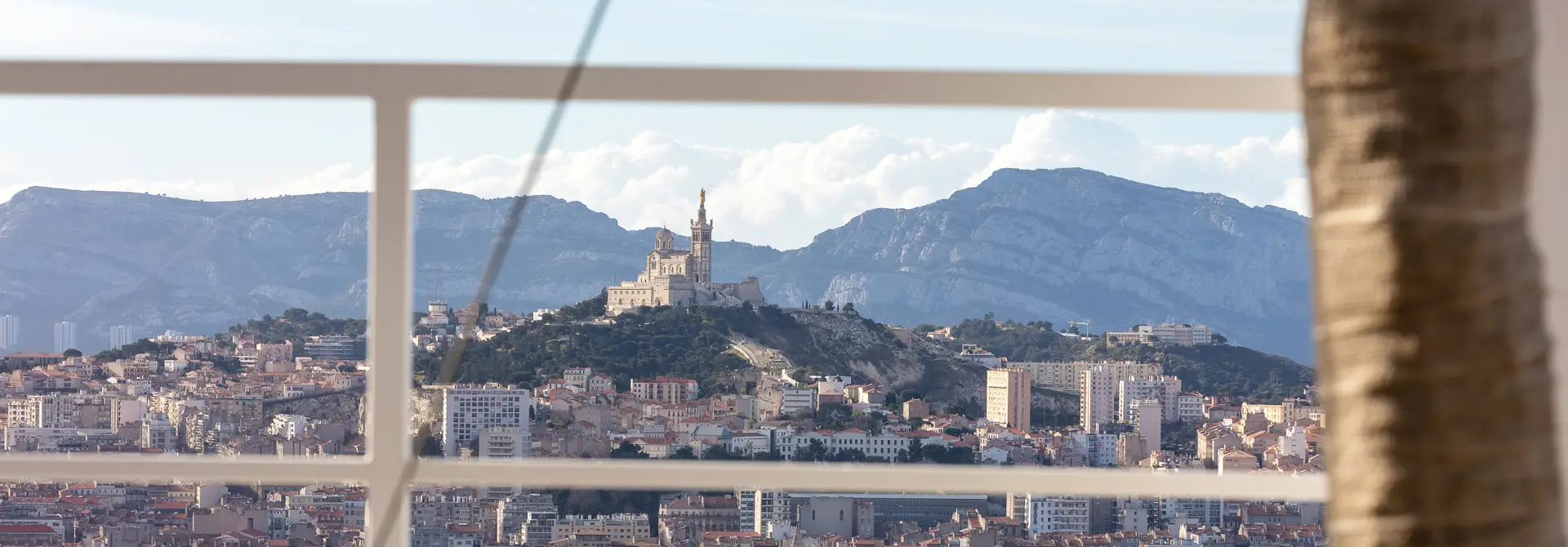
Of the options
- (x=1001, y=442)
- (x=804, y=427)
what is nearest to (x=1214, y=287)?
(x=1001, y=442)

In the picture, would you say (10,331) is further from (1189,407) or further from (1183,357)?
(1189,407)

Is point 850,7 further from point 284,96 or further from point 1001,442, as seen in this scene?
point 284,96

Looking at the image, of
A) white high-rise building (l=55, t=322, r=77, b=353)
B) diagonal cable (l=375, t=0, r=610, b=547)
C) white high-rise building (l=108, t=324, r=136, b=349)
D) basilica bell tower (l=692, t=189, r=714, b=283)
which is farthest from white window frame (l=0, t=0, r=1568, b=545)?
basilica bell tower (l=692, t=189, r=714, b=283)

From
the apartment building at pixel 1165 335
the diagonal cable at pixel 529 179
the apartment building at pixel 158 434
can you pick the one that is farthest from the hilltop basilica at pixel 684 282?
the diagonal cable at pixel 529 179

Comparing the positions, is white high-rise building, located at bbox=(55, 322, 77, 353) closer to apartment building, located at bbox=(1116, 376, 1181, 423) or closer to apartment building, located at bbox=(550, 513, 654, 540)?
apartment building, located at bbox=(550, 513, 654, 540)

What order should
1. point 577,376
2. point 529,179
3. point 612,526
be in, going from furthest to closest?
point 612,526
point 577,376
point 529,179

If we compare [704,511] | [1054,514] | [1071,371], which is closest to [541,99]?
[1071,371]

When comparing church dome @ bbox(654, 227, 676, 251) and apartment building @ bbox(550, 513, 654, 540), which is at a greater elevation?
church dome @ bbox(654, 227, 676, 251)
